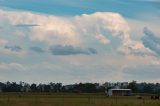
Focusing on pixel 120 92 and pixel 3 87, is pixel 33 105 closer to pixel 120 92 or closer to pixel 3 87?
pixel 120 92

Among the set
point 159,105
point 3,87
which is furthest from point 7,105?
point 3,87

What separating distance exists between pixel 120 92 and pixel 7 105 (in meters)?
105

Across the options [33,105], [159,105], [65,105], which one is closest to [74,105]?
[65,105]

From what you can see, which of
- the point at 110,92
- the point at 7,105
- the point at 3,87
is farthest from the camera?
the point at 3,87

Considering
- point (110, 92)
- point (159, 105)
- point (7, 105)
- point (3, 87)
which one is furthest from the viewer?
point (3, 87)

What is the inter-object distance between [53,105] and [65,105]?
4.22 feet

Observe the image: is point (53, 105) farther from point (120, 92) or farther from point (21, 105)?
point (120, 92)

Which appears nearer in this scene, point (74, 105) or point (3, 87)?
point (74, 105)

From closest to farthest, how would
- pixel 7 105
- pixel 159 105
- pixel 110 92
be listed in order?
pixel 7 105 < pixel 159 105 < pixel 110 92

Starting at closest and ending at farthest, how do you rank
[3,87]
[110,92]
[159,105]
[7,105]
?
[7,105] < [159,105] < [110,92] < [3,87]

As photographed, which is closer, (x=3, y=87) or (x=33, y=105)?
(x=33, y=105)

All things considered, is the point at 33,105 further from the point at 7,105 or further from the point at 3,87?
the point at 3,87

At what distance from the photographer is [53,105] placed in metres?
52.6

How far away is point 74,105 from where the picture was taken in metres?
52.8
